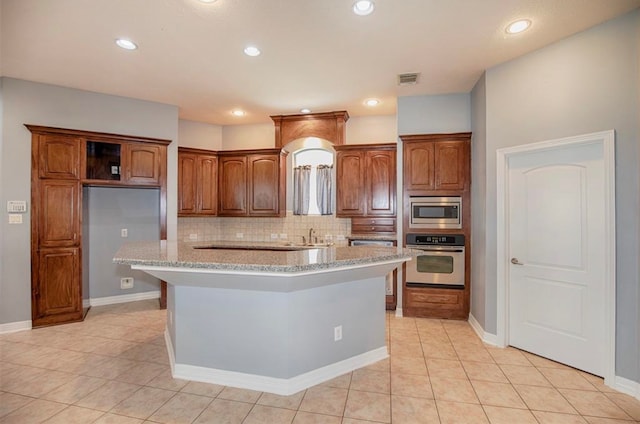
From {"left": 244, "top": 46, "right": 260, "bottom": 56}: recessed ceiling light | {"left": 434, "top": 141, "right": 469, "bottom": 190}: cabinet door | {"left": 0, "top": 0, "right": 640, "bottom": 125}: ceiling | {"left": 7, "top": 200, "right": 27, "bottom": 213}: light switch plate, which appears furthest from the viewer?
{"left": 434, "top": 141, "right": 469, "bottom": 190}: cabinet door

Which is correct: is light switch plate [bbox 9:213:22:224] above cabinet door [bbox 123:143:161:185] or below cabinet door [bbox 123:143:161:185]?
below

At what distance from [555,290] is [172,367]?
141 inches

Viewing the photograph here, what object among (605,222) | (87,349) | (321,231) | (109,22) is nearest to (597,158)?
(605,222)

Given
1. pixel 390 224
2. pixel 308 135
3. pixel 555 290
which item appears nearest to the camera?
pixel 555 290

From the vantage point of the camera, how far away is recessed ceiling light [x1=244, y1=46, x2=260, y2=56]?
10.2ft

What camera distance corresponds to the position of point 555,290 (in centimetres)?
299

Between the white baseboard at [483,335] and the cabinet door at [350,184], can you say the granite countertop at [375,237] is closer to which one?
the cabinet door at [350,184]

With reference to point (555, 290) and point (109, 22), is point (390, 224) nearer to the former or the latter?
point (555, 290)

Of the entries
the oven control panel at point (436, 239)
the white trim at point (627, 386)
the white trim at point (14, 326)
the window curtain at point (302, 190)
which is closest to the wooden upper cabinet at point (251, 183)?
the window curtain at point (302, 190)

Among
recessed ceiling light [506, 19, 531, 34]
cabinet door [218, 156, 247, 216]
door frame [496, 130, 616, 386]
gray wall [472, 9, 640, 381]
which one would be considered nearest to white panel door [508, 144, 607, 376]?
door frame [496, 130, 616, 386]

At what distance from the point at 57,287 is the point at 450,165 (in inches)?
205

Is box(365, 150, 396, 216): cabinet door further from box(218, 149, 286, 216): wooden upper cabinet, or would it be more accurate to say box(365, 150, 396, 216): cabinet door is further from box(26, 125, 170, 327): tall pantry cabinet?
box(26, 125, 170, 327): tall pantry cabinet

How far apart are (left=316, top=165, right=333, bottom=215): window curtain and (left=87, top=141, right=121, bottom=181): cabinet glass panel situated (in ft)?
9.64

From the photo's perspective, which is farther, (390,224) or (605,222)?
(390,224)
